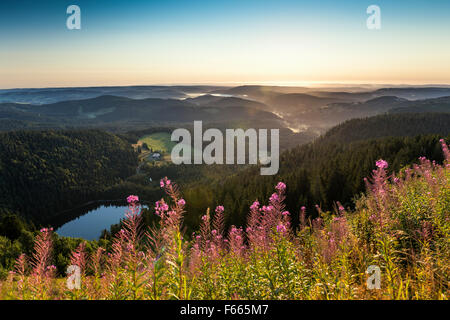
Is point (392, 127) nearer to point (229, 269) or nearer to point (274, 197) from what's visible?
point (274, 197)

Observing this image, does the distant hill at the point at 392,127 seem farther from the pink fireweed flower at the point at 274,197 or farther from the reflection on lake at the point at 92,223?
the pink fireweed flower at the point at 274,197

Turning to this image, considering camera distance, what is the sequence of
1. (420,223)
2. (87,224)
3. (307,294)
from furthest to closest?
1. (87,224)
2. (420,223)
3. (307,294)

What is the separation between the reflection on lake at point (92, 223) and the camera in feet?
461

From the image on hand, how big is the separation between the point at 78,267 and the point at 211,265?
2.69 metres

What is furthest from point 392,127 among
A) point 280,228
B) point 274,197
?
point 280,228

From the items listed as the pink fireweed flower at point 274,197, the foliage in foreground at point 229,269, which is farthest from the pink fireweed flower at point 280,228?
the pink fireweed flower at point 274,197

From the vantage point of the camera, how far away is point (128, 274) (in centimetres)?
461

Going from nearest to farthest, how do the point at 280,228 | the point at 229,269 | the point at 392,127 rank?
the point at 280,228, the point at 229,269, the point at 392,127

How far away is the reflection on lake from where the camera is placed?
140375 mm

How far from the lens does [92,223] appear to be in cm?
15500

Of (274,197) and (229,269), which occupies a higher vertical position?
(274,197)

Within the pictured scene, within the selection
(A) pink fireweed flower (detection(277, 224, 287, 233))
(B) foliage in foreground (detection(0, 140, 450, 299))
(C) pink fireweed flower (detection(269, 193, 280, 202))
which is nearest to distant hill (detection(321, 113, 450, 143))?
(B) foliage in foreground (detection(0, 140, 450, 299))
